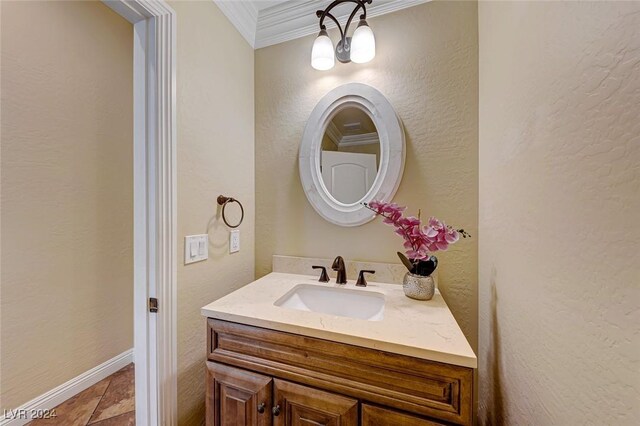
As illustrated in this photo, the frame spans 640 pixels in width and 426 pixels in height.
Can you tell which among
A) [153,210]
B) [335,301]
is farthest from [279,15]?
[335,301]

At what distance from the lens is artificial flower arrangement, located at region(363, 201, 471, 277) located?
94cm

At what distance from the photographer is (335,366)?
76 cm

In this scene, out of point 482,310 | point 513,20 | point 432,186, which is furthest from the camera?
point 432,186

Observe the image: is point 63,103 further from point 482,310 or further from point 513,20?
point 482,310

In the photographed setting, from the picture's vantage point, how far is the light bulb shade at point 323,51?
126 centimetres

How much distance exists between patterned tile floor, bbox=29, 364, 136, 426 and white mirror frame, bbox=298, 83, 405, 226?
1.63 meters

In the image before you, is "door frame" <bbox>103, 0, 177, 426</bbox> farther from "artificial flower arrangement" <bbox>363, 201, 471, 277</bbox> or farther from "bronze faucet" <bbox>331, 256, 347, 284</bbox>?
"artificial flower arrangement" <bbox>363, 201, 471, 277</bbox>

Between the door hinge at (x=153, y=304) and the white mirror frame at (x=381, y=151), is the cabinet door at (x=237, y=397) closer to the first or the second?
the door hinge at (x=153, y=304)

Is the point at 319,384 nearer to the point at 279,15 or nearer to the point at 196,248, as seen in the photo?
the point at 196,248

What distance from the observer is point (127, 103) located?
1838 mm

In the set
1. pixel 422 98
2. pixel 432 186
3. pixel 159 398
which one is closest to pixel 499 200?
pixel 432 186

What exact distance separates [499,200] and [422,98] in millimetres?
635

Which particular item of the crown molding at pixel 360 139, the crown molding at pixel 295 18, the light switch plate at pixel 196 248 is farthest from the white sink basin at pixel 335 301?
the crown molding at pixel 295 18

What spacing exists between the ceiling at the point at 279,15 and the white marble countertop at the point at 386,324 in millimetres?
1457
